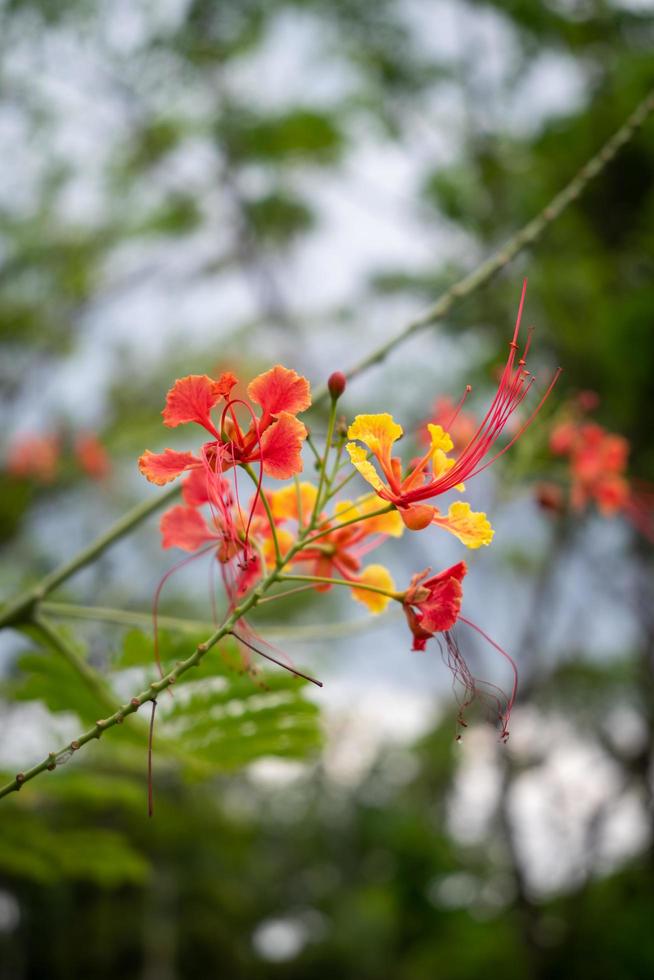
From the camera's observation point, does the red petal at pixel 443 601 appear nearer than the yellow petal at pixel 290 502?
Yes

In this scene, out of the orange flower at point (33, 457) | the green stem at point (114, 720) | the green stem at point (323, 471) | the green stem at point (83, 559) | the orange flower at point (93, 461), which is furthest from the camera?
the orange flower at point (33, 457)

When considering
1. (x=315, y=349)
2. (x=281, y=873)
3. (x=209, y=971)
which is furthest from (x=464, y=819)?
(x=315, y=349)

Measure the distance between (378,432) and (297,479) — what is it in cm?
7

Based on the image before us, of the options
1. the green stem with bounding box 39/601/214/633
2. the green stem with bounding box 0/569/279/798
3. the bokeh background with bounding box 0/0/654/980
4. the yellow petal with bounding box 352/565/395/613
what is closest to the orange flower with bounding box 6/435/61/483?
the bokeh background with bounding box 0/0/654/980

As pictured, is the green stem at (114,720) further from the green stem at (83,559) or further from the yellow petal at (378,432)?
the green stem at (83,559)

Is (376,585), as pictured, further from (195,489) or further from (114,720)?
(114,720)

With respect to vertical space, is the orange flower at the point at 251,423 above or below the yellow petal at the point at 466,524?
above

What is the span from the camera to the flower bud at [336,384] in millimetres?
660

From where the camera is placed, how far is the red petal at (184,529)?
28.9 inches

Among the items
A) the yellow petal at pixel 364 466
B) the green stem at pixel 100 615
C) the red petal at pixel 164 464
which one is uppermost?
the green stem at pixel 100 615

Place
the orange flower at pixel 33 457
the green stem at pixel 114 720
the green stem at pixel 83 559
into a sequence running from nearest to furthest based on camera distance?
the green stem at pixel 114 720, the green stem at pixel 83 559, the orange flower at pixel 33 457

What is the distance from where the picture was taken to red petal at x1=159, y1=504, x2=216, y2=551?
0.73 m

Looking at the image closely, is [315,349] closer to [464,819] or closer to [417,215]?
[417,215]

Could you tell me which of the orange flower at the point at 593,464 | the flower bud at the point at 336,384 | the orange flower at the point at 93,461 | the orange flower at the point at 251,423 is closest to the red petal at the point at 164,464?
the orange flower at the point at 251,423
